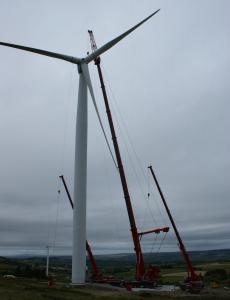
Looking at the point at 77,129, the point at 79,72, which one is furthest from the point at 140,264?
the point at 79,72

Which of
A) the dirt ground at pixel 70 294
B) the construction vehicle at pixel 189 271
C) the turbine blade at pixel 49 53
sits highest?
the turbine blade at pixel 49 53

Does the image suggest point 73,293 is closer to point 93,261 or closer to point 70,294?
point 70,294

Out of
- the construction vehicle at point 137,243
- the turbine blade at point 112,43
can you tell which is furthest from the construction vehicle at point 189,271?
the turbine blade at point 112,43

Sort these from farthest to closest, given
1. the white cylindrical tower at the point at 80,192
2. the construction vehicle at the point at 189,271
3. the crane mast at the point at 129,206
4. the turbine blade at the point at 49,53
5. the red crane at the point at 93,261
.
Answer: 1. the red crane at the point at 93,261
2. the crane mast at the point at 129,206
3. the construction vehicle at the point at 189,271
4. the white cylindrical tower at the point at 80,192
5. the turbine blade at the point at 49,53

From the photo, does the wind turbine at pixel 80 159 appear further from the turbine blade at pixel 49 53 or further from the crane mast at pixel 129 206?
the crane mast at pixel 129 206

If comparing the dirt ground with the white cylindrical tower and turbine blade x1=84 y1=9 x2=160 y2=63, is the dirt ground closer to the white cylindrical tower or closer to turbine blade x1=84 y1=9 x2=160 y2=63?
the white cylindrical tower

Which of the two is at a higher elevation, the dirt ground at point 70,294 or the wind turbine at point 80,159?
the wind turbine at point 80,159

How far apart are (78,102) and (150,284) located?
77.4ft

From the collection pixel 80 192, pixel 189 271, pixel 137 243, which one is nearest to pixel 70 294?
pixel 80 192

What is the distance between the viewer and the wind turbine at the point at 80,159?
4378 centimetres

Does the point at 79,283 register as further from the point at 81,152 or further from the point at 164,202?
the point at 164,202

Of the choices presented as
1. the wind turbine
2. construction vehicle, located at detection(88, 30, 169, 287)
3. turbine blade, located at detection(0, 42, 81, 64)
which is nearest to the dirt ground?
the wind turbine

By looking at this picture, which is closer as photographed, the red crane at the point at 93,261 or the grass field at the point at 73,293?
the grass field at the point at 73,293

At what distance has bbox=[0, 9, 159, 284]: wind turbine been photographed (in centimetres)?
4378
